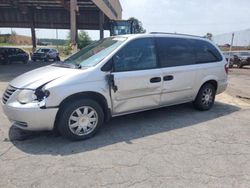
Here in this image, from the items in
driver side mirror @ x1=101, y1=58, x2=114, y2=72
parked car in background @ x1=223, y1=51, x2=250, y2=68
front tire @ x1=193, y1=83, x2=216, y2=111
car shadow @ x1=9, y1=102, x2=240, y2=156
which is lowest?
parked car in background @ x1=223, y1=51, x2=250, y2=68

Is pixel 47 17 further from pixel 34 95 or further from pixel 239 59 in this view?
pixel 34 95

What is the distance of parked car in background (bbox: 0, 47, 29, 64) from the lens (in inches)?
850

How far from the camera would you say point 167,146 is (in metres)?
4.42

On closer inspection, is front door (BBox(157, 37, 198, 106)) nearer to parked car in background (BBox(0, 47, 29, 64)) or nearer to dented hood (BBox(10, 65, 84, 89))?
dented hood (BBox(10, 65, 84, 89))

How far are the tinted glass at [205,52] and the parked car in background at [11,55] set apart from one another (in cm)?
1885

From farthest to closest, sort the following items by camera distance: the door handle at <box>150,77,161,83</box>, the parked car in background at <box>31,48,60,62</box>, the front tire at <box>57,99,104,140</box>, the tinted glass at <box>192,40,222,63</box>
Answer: the parked car in background at <box>31,48,60,62</box>
the tinted glass at <box>192,40,222,63</box>
the door handle at <box>150,77,161,83</box>
the front tire at <box>57,99,104,140</box>

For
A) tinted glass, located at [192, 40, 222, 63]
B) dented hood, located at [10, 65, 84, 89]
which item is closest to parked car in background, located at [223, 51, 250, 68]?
tinted glass, located at [192, 40, 222, 63]

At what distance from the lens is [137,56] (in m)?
5.14

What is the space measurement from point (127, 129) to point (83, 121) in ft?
3.18

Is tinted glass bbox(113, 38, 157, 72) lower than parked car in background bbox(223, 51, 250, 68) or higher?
higher

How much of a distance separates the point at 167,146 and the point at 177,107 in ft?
8.24

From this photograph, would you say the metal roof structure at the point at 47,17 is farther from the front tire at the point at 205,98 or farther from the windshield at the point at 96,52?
the windshield at the point at 96,52

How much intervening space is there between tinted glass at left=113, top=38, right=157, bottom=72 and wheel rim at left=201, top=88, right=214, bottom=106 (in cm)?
177

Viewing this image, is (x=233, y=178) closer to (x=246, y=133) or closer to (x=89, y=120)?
(x=246, y=133)
